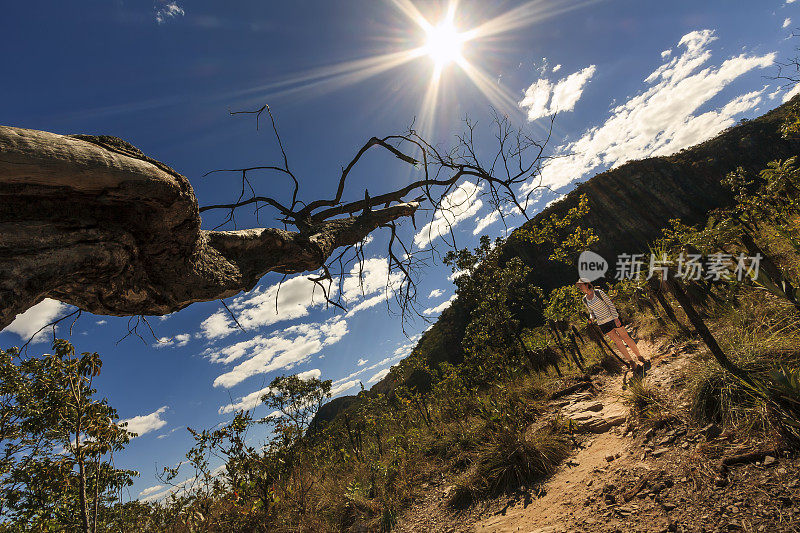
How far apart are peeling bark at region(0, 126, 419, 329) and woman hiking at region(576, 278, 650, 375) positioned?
18.5 ft

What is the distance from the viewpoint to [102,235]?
5.41 ft

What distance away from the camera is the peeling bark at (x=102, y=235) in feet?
4.30

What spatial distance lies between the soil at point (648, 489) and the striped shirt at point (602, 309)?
159cm

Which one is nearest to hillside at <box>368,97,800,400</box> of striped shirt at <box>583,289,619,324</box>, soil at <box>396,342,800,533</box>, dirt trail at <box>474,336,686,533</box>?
striped shirt at <box>583,289,619,324</box>

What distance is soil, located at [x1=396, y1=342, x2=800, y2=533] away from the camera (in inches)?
71.4

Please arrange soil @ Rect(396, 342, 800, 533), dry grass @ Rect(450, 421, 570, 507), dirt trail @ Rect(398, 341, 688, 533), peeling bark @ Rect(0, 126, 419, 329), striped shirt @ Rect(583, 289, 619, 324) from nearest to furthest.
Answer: peeling bark @ Rect(0, 126, 419, 329) → soil @ Rect(396, 342, 800, 533) → dirt trail @ Rect(398, 341, 688, 533) → dry grass @ Rect(450, 421, 570, 507) → striped shirt @ Rect(583, 289, 619, 324)

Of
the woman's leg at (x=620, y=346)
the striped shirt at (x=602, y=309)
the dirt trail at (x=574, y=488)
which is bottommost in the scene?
the dirt trail at (x=574, y=488)

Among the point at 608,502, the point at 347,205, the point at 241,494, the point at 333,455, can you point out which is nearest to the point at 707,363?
the point at 608,502

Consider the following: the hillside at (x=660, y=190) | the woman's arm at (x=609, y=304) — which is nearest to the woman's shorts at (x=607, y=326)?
the woman's arm at (x=609, y=304)

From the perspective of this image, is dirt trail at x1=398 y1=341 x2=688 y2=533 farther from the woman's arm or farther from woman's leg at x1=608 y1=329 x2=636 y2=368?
the woman's arm

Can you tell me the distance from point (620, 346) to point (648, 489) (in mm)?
3804

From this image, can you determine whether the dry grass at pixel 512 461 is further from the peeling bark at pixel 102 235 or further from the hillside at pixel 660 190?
the hillside at pixel 660 190

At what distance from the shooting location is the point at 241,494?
13.2 ft

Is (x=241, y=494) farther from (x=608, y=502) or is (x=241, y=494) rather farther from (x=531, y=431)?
(x=608, y=502)
